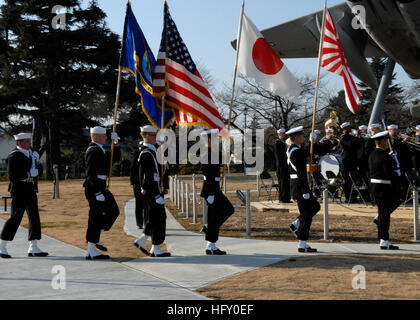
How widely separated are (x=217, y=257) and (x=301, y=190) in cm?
172

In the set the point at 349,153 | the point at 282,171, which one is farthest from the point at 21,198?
the point at 349,153

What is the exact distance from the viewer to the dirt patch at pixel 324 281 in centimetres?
516

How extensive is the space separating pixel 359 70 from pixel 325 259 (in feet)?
35.3

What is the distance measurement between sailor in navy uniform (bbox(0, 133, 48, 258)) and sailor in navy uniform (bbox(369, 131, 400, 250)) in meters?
5.52

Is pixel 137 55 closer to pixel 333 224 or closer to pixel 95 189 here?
pixel 95 189

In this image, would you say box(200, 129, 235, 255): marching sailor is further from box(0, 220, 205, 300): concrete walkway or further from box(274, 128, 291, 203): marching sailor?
box(274, 128, 291, 203): marching sailor

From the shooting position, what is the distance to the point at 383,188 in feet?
26.5

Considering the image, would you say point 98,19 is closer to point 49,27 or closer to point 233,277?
point 49,27

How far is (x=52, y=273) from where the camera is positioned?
647cm

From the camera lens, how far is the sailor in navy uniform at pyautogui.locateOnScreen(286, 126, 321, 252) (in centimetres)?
774

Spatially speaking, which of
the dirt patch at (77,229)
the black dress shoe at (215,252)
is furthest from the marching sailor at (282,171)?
the black dress shoe at (215,252)

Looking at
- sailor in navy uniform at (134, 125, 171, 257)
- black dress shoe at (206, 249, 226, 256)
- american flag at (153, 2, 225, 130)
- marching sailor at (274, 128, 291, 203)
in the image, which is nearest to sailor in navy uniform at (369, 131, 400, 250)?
black dress shoe at (206, 249, 226, 256)

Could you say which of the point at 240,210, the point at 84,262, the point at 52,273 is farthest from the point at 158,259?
the point at 240,210

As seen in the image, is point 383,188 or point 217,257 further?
point 383,188
